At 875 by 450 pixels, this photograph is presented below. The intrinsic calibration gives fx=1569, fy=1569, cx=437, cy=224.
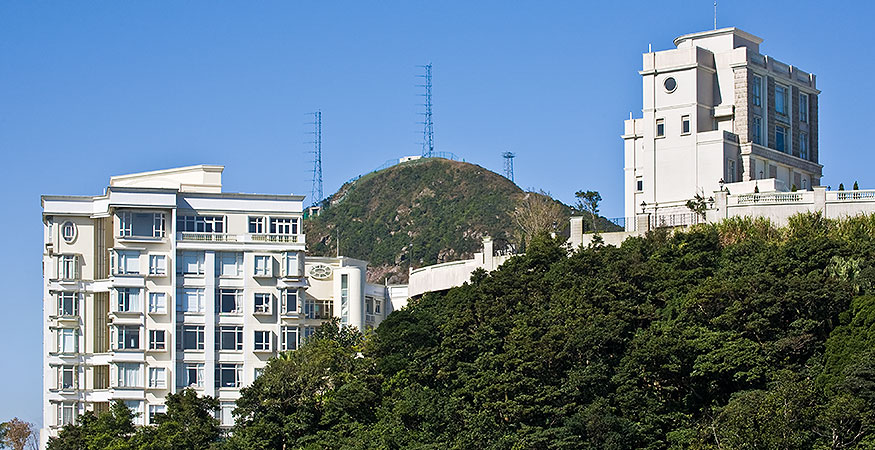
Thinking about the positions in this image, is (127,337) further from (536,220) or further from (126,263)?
(536,220)

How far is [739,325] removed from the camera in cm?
6806

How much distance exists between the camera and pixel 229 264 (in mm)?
89625

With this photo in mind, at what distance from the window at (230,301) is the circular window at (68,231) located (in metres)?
9.63

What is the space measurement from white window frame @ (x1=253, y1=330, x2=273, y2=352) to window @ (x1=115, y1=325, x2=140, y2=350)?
259 inches

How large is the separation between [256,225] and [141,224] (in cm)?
663

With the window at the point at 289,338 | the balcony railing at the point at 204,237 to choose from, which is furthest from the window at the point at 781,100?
the balcony railing at the point at 204,237

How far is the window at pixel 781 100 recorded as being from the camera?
9177 centimetres

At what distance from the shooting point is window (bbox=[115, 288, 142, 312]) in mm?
87750

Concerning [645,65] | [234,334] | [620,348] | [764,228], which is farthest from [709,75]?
[234,334]

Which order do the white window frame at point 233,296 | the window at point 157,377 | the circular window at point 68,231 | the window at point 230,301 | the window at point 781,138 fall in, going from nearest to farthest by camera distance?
the window at point 157,377
the white window frame at point 233,296
the window at point 230,301
the circular window at point 68,231
the window at point 781,138

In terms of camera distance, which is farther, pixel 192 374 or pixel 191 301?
pixel 191 301

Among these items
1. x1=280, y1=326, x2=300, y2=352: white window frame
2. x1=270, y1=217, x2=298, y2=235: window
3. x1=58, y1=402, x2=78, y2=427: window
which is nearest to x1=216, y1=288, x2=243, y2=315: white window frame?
x1=280, y1=326, x2=300, y2=352: white window frame

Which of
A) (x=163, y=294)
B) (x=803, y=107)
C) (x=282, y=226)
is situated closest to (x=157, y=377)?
(x=163, y=294)

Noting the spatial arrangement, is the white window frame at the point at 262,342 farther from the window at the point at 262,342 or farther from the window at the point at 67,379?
the window at the point at 67,379
